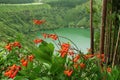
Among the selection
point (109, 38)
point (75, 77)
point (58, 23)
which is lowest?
point (58, 23)

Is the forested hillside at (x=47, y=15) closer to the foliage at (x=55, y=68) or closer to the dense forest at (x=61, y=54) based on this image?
the dense forest at (x=61, y=54)

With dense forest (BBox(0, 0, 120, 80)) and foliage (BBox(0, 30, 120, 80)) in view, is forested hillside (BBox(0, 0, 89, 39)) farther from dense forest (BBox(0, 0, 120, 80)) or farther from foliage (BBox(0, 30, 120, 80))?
foliage (BBox(0, 30, 120, 80))

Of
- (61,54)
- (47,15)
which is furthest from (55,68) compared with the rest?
(47,15)

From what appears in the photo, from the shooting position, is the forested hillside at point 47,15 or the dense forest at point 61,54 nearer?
the dense forest at point 61,54

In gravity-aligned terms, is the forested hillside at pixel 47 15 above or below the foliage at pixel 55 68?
below

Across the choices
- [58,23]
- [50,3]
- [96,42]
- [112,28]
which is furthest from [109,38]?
[50,3]

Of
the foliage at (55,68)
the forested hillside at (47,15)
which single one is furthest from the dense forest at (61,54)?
the forested hillside at (47,15)

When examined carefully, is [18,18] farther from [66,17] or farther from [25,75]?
[25,75]

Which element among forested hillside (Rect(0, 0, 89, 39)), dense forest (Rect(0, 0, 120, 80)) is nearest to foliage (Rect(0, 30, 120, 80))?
dense forest (Rect(0, 0, 120, 80))

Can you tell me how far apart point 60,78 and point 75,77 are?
0.09 meters

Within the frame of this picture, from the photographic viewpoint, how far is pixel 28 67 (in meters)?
1.30

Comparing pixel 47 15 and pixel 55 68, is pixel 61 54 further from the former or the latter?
pixel 47 15

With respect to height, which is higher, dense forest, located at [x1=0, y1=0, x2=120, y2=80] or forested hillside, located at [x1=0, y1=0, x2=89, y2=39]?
dense forest, located at [x1=0, y1=0, x2=120, y2=80]

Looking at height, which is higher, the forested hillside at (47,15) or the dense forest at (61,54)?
the dense forest at (61,54)
